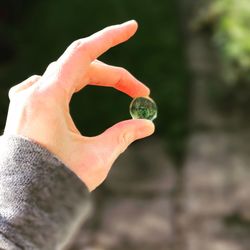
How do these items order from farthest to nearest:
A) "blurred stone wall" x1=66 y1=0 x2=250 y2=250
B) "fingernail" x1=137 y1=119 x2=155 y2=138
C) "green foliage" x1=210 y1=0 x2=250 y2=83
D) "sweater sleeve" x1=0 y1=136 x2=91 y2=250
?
"green foliage" x1=210 y1=0 x2=250 y2=83 < "blurred stone wall" x1=66 y1=0 x2=250 y2=250 < "fingernail" x1=137 y1=119 x2=155 y2=138 < "sweater sleeve" x1=0 y1=136 x2=91 y2=250

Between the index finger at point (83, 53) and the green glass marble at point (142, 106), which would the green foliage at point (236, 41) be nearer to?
the green glass marble at point (142, 106)

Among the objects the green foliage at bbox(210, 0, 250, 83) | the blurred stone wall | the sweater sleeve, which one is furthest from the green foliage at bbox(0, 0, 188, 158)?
the sweater sleeve

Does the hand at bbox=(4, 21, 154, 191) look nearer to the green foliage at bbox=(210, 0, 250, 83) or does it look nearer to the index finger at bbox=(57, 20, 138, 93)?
the index finger at bbox=(57, 20, 138, 93)

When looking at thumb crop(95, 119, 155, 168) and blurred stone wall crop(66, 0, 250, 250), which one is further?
blurred stone wall crop(66, 0, 250, 250)

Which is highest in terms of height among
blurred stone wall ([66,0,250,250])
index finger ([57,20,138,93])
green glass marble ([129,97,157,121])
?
index finger ([57,20,138,93])

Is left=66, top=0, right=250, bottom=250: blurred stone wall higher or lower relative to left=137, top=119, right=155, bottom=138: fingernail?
lower

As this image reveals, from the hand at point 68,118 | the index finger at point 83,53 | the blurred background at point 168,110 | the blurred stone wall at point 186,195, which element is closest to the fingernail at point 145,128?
the hand at point 68,118
